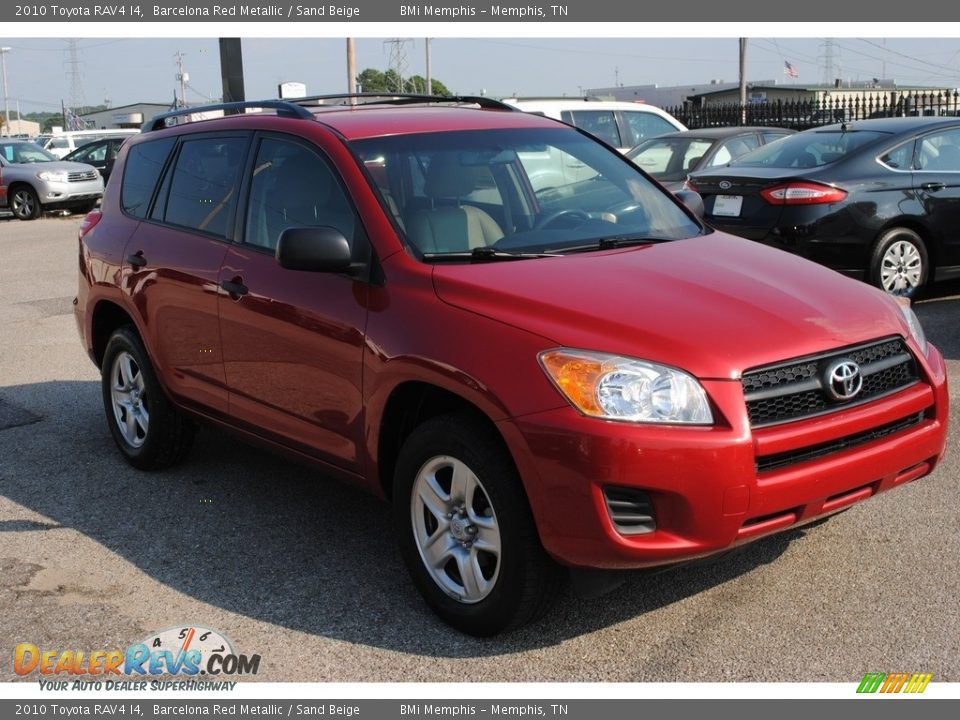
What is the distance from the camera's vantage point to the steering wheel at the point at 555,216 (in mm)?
4680

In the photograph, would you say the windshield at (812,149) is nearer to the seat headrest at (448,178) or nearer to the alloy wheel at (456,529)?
the seat headrest at (448,178)

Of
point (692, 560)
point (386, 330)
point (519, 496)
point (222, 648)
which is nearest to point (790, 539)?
point (692, 560)

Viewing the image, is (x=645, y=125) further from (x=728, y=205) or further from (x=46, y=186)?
(x=46, y=186)

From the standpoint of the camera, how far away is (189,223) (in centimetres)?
552

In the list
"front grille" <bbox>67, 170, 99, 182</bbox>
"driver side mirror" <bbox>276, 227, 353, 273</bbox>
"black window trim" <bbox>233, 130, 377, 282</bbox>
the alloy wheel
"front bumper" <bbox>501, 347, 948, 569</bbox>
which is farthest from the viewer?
"front grille" <bbox>67, 170, 99, 182</bbox>

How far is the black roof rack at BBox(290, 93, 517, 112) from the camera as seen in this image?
5672mm

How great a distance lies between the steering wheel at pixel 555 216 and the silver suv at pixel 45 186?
68.5ft

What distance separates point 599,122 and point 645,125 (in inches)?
35.1

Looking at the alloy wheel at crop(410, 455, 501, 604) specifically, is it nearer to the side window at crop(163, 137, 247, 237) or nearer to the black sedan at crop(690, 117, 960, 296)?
the side window at crop(163, 137, 247, 237)

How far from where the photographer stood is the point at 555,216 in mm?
4750

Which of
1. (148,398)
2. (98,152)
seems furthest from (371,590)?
(98,152)

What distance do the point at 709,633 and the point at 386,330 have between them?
1551 mm

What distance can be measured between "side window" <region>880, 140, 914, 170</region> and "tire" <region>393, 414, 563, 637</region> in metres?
6.85

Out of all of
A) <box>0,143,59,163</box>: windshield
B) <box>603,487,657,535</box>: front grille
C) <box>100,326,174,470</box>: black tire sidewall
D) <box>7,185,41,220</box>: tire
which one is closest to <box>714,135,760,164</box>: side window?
<box>100,326,174,470</box>: black tire sidewall
